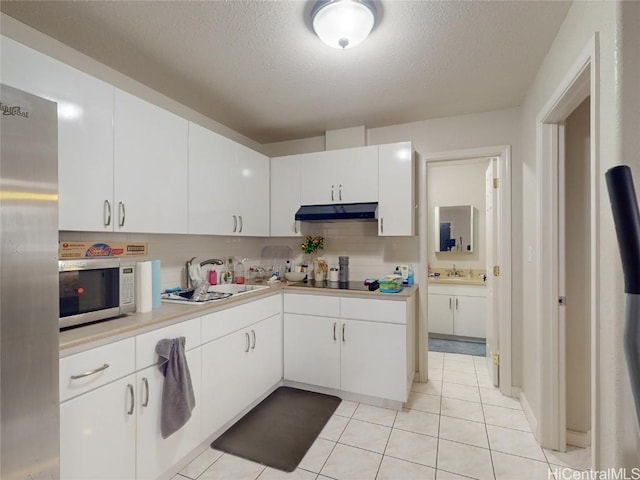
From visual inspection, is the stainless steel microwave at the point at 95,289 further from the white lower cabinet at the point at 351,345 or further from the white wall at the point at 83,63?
the white lower cabinet at the point at 351,345

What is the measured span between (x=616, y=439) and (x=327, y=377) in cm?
197

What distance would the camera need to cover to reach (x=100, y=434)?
140 cm

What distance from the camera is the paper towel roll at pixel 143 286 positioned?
1821mm

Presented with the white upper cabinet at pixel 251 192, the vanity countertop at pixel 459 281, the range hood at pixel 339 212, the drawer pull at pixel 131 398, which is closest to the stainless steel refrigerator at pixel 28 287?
the drawer pull at pixel 131 398

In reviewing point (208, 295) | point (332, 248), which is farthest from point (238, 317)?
point (332, 248)

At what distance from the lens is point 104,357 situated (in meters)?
1.42

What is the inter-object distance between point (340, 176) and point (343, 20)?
1535 millimetres

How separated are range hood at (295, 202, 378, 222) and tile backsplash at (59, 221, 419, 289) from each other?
247 millimetres

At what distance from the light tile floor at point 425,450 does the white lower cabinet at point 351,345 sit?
208 mm

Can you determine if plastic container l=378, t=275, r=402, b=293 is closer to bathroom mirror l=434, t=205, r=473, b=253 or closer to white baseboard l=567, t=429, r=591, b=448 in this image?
white baseboard l=567, t=429, r=591, b=448

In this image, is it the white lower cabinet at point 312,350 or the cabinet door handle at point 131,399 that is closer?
the cabinet door handle at point 131,399

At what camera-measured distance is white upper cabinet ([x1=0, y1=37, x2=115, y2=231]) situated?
1.40 meters

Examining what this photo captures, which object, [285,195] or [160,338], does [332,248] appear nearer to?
[285,195]

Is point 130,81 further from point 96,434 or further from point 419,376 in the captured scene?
point 419,376
